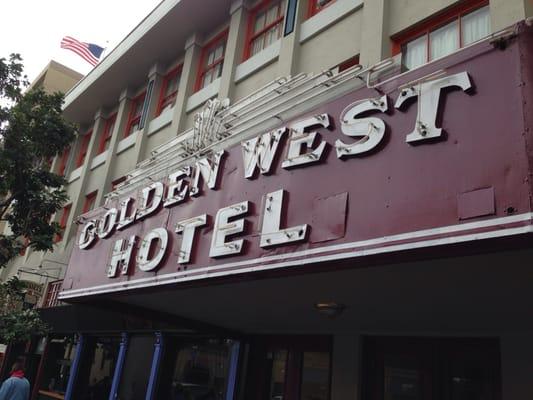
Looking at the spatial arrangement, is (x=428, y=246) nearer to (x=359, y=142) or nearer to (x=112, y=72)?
Result: (x=359, y=142)

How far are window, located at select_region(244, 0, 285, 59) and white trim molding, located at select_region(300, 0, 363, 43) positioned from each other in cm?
108

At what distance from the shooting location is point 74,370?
1276 centimetres

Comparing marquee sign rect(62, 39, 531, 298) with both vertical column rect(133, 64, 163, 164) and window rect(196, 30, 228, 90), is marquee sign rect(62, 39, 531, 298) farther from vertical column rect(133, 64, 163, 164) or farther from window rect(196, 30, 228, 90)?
vertical column rect(133, 64, 163, 164)

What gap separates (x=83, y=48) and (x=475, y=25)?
20.8m

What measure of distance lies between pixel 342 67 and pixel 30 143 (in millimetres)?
6504

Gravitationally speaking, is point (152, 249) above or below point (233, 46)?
below

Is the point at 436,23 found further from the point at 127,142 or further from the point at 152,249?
the point at 127,142

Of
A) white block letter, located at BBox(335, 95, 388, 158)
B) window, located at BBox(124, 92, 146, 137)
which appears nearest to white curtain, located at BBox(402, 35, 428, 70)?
white block letter, located at BBox(335, 95, 388, 158)

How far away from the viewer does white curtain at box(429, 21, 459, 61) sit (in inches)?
296

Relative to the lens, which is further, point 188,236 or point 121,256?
point 121,256

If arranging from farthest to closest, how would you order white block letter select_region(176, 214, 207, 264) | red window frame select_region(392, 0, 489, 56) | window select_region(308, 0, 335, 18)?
window select_region(308, 0, 335, 18) < red window frame select_region(392, 0, 489, 56) < white block letter select_region(176, 214, 207, 264)

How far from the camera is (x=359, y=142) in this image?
4375 mm

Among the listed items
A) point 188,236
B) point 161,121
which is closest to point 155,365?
point 188,236

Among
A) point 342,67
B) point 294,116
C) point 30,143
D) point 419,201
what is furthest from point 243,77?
point 419,201
